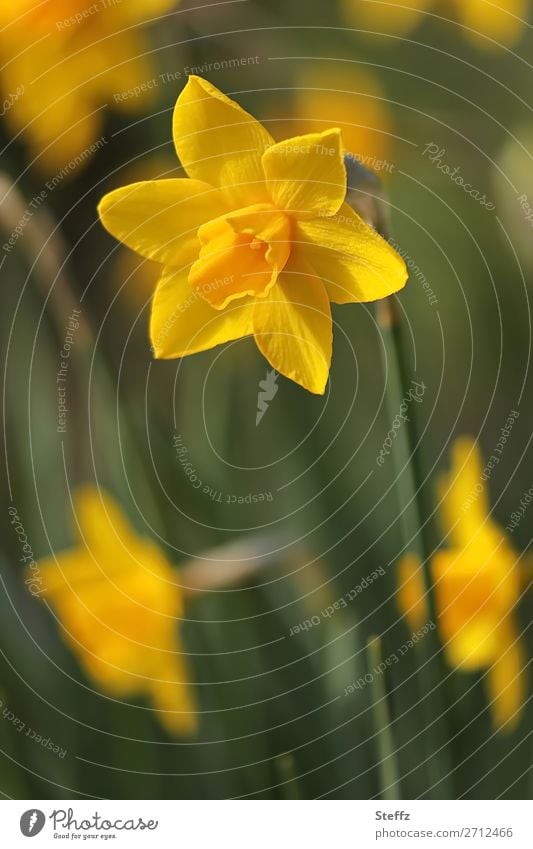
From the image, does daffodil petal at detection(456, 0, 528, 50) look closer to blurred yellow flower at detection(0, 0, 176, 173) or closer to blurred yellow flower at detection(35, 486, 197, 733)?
blurred yellow flower at detection(0, 0, 176, 173)

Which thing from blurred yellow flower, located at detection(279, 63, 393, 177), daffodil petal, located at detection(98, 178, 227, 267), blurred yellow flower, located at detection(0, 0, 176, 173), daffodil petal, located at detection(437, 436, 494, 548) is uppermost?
blurred yellow flower, located at detection(0, 0, 176, 173)

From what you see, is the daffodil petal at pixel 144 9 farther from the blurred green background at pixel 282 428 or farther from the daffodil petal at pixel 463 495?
the daffodil petal at pixel 463 495

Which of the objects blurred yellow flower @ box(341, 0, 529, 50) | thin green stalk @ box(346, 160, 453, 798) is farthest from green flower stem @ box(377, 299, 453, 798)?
blurred yellow flower @ box(341, 0, 529, 50)

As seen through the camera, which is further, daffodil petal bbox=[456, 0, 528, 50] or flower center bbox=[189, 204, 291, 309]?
daffodil petal bbox=[456, 0, 528, 50]

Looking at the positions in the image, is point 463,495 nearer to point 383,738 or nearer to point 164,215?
point 383,738

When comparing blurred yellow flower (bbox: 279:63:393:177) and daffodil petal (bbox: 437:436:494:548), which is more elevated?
blurred yellow flower (bbox: 279:63:393:177)

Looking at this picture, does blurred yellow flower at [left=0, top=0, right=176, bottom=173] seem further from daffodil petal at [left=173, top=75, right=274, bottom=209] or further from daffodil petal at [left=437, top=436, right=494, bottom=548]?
daffodil petal at [left=437, top=436, right=494, bottom=548]

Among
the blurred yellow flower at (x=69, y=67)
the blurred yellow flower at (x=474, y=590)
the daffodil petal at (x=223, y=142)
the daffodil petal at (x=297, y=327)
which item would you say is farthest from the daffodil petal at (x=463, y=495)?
the blurred yellow flower at (x=69, y=67)
